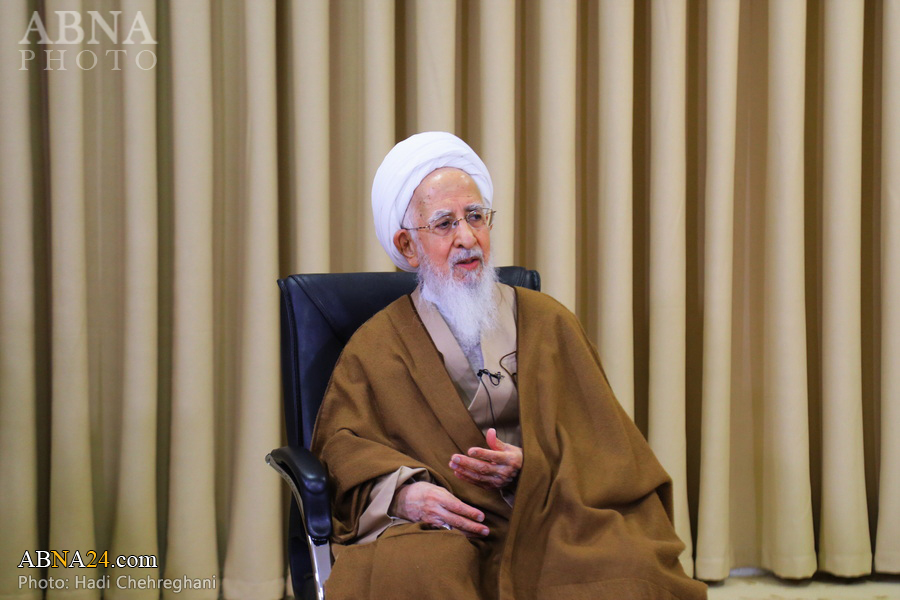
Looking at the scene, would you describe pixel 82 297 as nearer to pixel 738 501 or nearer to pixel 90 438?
pixel 90 438

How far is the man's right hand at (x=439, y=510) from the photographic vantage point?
5.09 feet

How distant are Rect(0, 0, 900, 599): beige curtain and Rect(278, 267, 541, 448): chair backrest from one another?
0.63m

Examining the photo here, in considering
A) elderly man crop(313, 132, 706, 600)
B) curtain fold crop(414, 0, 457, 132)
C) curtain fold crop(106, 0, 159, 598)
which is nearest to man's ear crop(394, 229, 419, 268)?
elderly man crop(313, 132, 706, 600)

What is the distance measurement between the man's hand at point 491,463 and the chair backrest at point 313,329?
0.44 m

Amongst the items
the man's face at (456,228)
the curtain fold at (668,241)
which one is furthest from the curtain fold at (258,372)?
the curtain fold at (668,241)

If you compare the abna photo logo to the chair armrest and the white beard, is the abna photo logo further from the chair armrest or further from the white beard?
the chair armrest

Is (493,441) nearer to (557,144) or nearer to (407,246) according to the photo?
(407,246)

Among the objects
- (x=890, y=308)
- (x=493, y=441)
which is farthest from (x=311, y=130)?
(x=890, y=308)

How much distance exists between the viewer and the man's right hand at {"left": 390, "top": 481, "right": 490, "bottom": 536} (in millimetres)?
1551

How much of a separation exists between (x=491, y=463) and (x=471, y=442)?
12 cm

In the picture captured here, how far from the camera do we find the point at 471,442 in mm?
1733

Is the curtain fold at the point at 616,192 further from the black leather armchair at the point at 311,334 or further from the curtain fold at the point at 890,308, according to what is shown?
the curtain fold at the point at 890,308

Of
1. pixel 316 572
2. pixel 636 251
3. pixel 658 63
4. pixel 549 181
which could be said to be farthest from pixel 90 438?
pixel 658 63

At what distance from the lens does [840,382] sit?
2.82 m
